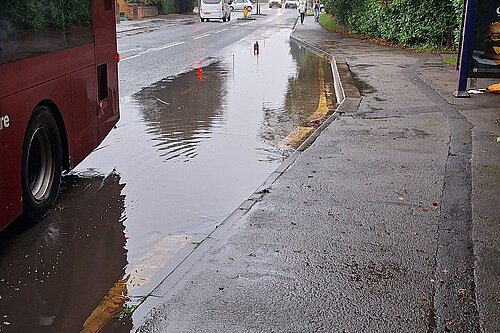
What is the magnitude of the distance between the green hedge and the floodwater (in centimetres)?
1004

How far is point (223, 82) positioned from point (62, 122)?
9.87 m

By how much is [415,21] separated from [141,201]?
19.0m

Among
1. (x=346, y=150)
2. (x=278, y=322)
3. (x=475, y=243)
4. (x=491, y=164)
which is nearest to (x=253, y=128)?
(x=346, y=150)

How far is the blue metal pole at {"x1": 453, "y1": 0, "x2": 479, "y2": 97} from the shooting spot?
468 inches

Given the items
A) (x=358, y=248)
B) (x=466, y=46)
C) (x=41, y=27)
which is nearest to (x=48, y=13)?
(x=41, y=27)

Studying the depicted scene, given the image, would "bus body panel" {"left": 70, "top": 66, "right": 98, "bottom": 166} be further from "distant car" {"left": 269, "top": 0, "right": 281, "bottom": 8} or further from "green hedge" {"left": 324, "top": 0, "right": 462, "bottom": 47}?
"distant car" {"left": 269, "top": 0, "right": 281, "bottom": 8}

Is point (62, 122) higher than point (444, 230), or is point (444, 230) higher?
point (62, 122)

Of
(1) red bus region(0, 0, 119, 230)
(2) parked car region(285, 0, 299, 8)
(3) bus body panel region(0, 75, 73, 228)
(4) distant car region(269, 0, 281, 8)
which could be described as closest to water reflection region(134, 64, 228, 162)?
(1) red bus region(0, 0, 119, 230)

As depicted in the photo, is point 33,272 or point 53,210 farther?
point 53,210

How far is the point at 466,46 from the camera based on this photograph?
12.2 m

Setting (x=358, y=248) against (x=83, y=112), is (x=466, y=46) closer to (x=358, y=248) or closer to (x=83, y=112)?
(x=83, y=112)

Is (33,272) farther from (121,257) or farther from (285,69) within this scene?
(285,69)

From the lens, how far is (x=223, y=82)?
1639cm

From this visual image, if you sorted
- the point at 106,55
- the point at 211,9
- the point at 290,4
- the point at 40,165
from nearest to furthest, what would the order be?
the point at 40,165
the point at 106,55
the point at 211,9
the point at 290,4
